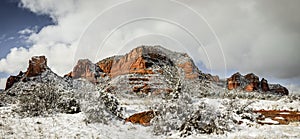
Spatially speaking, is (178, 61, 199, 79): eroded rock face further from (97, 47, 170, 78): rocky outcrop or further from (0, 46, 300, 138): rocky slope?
(97, 47, 170, 78): rocky outcrop

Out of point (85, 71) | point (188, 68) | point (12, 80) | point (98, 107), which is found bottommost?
point (98, 107)

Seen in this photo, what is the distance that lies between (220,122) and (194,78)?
5.52 m

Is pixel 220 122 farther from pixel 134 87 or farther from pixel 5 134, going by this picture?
pixel 134 87

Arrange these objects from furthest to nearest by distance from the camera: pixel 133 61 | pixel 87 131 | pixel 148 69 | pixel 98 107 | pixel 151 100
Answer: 1. pixel 148 69
2. pixel 133 61
3. pixel 151 100
4. pixel 98 107
5. pixel 87 131

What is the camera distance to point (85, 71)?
68.5ft

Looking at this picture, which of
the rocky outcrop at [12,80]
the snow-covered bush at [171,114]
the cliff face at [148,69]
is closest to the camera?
the snow-covered bush at [171,114]

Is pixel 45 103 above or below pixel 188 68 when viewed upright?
below

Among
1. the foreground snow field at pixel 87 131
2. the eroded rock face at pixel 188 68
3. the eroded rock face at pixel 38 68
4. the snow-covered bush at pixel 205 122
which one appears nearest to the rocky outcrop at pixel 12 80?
the eroded rock face at pixel 38 68

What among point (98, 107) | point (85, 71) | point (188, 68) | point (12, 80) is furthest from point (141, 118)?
point (12, 80)

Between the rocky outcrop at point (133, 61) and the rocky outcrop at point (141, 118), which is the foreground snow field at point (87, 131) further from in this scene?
the rocky outcrop at point (133, 61)

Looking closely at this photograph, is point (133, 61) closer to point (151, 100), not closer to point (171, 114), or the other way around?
point (151, 100)

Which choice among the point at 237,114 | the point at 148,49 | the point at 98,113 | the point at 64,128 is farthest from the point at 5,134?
the point at 237,114

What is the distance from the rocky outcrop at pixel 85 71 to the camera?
62.1ft

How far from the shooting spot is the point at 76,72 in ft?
65.9
